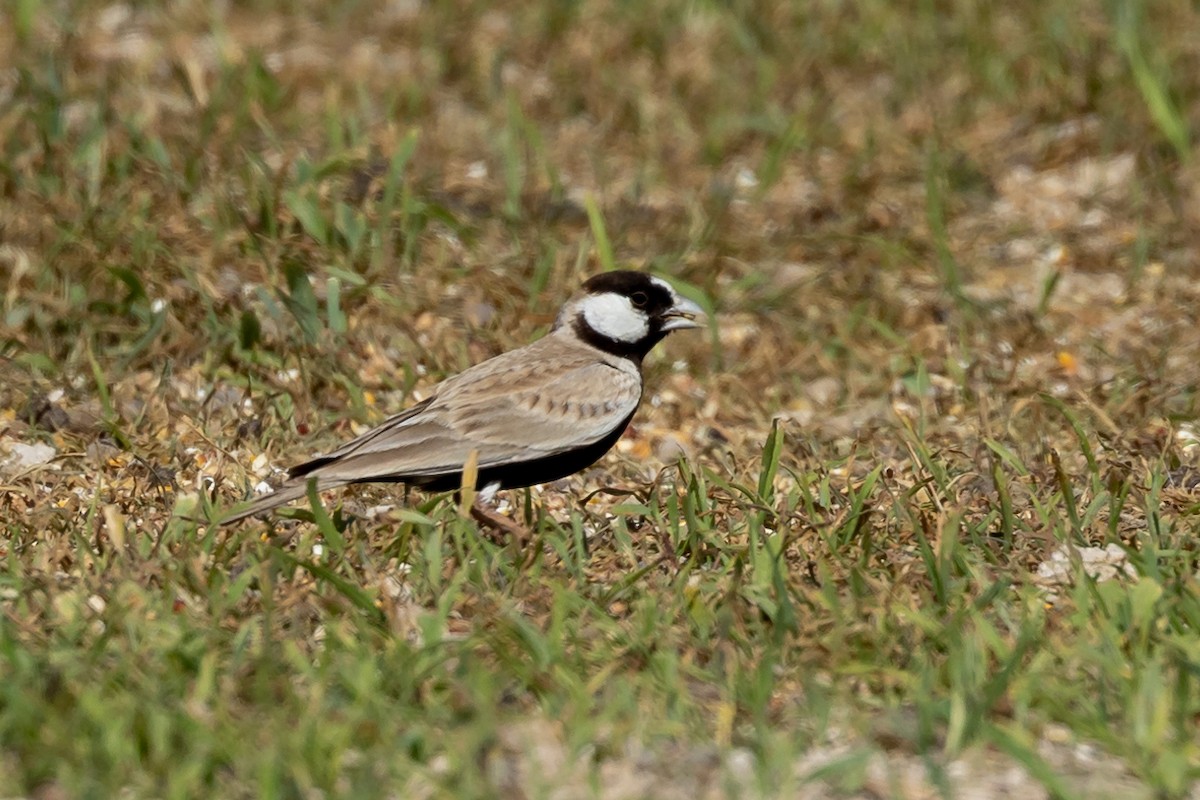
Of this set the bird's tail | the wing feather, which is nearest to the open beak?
the wing feather

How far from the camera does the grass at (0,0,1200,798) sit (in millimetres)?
3936

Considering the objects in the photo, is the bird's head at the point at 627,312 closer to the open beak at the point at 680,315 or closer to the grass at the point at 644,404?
the open beak at the point at 680,315

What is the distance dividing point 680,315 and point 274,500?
174cm

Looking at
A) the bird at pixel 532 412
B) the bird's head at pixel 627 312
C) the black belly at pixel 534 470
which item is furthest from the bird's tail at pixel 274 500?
the bird's head at pixel 627 312

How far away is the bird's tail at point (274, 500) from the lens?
489cm

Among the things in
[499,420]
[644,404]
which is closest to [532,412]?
[499,420]

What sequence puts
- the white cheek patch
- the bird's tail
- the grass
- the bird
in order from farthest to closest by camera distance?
the white cheek patch
the bird
the bird's tail
the grass

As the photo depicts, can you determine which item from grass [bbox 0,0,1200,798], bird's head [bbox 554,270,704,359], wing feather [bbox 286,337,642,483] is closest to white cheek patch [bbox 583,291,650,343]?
bird's head [bbox 554,270,704,359]

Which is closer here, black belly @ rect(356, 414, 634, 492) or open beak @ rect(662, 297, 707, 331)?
black belly @ rect(356, 414, 634, 492)

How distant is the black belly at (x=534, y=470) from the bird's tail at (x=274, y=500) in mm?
485

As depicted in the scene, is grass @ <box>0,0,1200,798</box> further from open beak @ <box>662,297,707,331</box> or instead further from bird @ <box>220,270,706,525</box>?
open beak @ <box>662,297,707,331</box>

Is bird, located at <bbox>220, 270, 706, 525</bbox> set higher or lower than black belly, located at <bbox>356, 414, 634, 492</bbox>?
higher

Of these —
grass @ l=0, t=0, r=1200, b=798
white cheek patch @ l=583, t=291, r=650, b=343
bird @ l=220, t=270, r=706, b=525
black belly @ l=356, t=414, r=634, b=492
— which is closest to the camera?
grass @ l=0, t=0, r=1200, b=798

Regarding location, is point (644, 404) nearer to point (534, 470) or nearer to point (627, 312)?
point (627, 312)
